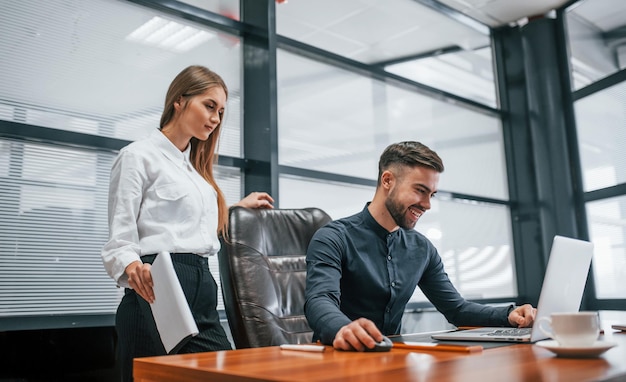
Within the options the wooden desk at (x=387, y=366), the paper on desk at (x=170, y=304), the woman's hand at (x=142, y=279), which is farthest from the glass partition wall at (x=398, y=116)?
the wooden desk at (x=387, y=366)

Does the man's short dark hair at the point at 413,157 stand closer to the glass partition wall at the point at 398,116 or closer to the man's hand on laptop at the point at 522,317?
the man's hand on laptop at the point at 522,317

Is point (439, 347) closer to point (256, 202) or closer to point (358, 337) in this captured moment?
point (358, 337)

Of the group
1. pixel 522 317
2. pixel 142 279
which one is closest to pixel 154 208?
pixel 142 279

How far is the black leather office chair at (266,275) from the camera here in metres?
1.66

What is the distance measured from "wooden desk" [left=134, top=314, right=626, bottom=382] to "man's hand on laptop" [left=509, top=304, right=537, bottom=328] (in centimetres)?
44

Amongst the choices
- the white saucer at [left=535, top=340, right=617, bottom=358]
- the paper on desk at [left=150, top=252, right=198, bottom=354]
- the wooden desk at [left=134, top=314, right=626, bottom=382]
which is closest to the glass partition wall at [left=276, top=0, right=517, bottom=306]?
the paper on desk at [left=150, top=252, right=198, bottom=354]

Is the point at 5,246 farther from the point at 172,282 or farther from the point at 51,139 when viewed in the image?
the point at 172,282

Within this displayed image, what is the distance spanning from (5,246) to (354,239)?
134 cm

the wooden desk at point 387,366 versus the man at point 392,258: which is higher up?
the man at point 392,258

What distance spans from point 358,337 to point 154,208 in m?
0.83

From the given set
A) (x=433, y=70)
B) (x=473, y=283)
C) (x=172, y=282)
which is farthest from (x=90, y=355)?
(x=433, y=70)

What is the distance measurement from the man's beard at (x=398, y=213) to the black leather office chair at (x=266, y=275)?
0.34m

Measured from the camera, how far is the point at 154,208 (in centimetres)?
164

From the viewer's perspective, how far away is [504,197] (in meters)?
4.38
